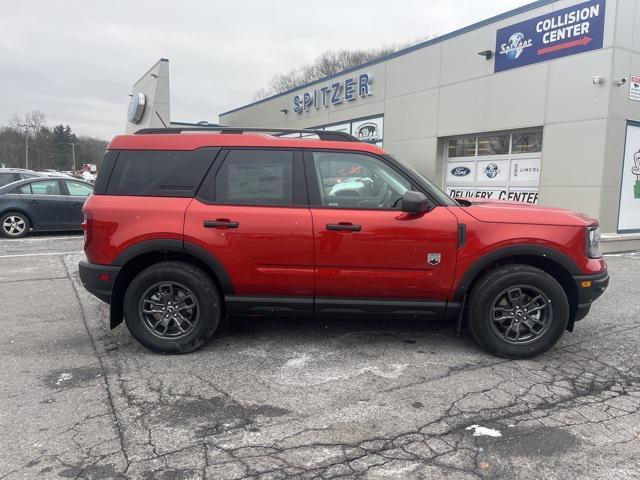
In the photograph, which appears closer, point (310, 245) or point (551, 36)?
point (310, 245)

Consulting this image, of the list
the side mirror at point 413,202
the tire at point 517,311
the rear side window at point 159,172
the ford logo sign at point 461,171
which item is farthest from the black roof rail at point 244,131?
the ford logo sign at point 461,171

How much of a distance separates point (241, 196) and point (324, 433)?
6.73ft

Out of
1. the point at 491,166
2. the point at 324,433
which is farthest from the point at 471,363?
the point at 491,166

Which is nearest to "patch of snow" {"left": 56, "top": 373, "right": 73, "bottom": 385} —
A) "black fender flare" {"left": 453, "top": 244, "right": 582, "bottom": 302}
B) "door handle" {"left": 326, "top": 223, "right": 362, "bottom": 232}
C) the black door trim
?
the black door trim

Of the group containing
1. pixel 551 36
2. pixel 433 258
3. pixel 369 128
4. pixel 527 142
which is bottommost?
pixel 433 258

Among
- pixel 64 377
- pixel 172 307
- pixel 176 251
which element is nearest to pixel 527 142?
pixel 176 251

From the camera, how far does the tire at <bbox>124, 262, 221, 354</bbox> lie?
4016 millimetres

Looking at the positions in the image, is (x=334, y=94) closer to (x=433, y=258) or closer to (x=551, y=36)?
(x=551, y=36)

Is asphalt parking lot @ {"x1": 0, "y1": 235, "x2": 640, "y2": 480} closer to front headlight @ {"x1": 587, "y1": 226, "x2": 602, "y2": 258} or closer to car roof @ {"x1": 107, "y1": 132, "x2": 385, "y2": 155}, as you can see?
front headlight @ {"x1": 587, "y1": 226, "x2": 602, "y2": 258}

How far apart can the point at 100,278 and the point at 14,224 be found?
9.03 metres

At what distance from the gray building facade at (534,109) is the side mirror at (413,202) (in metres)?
8.24

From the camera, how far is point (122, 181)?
4.09 meters

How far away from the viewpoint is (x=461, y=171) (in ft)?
45.4

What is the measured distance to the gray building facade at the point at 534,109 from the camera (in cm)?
1008
